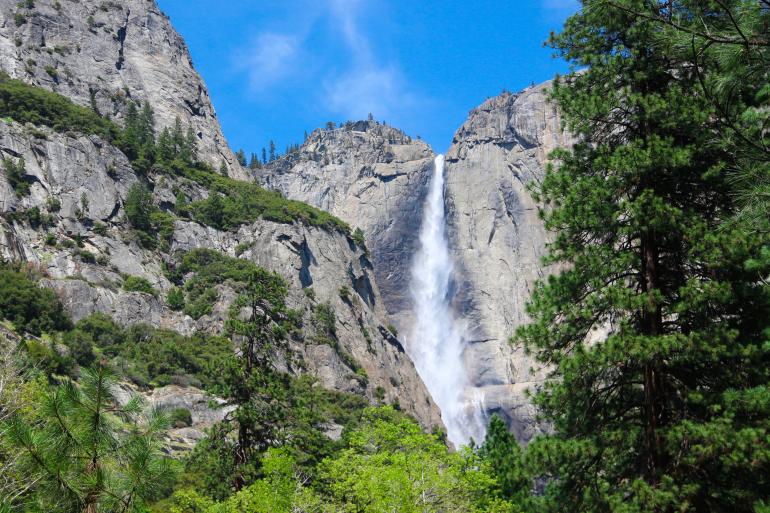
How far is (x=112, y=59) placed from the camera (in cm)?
11150

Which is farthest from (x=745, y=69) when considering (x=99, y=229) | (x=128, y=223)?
(x=128, y=223)

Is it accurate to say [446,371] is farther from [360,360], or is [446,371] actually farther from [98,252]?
[98,252]

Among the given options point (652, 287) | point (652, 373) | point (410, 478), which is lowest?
point (410, 478)

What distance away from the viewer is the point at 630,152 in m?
13.3

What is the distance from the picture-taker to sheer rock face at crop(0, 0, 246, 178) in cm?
9931

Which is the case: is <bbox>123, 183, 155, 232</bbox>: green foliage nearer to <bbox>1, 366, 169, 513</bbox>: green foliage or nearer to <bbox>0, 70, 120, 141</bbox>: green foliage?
<bbox>0, 70, 120, 141</bbox>: green foliage

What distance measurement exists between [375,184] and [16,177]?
83.0 meters

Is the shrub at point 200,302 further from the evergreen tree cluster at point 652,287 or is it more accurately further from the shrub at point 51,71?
the evergreen tree cluster at point 652,287

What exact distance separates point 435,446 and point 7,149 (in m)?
68.0

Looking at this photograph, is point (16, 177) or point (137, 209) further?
point (137, 209)

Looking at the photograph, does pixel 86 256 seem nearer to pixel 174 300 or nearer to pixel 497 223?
pixel 174 300

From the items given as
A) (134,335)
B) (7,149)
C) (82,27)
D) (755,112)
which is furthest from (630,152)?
(82,27)

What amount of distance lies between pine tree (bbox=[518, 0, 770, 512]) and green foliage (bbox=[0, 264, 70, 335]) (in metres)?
46.6

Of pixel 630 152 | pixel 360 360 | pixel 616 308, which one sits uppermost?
pixel 360 360
